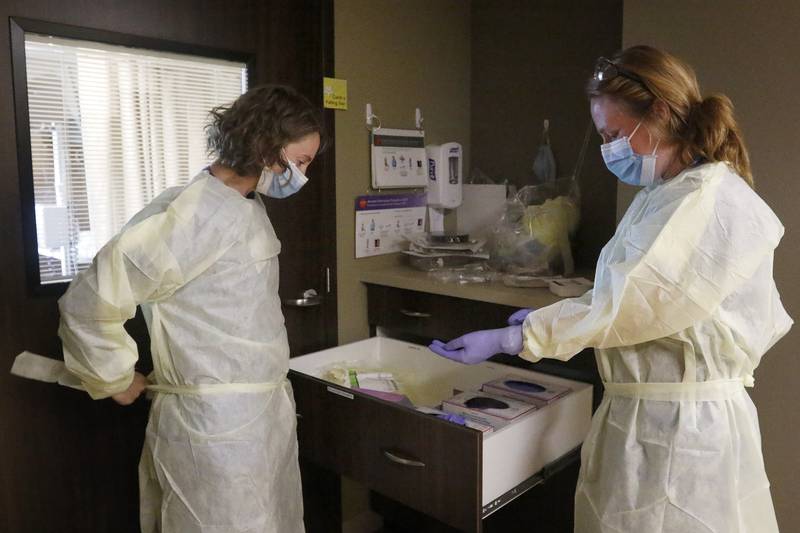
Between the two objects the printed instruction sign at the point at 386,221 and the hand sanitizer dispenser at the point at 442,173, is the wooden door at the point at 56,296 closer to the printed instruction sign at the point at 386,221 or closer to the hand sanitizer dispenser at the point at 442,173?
Result: the printed instruction sign at the point at 386,221

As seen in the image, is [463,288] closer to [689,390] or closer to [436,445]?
[436,445]

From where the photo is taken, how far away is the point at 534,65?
238cm

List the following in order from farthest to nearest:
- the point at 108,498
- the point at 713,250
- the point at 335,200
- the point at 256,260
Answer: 1. the point at 335,200
2. the point at 108,498
3. the point at 256,260
4. the point at 713,250

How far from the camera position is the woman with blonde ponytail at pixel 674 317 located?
1132 mm

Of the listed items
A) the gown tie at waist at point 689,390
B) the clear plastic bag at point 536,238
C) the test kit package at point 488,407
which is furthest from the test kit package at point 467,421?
the clear plastic bag at point 536,238

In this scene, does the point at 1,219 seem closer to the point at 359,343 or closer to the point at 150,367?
the point at 150,367

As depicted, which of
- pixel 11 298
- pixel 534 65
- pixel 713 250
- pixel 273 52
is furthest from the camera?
pixel 534 65

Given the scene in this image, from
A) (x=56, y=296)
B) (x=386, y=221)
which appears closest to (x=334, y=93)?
(x=386, y=221)

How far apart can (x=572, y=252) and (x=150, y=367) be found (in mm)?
1280

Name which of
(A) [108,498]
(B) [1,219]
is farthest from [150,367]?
(B) [1,219]

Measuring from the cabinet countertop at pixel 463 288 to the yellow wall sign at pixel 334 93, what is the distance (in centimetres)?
52

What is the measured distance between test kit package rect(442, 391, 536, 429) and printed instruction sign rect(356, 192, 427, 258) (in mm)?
723

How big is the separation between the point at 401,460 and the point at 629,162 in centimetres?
72

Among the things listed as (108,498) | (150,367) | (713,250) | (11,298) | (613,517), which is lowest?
(108,498)
